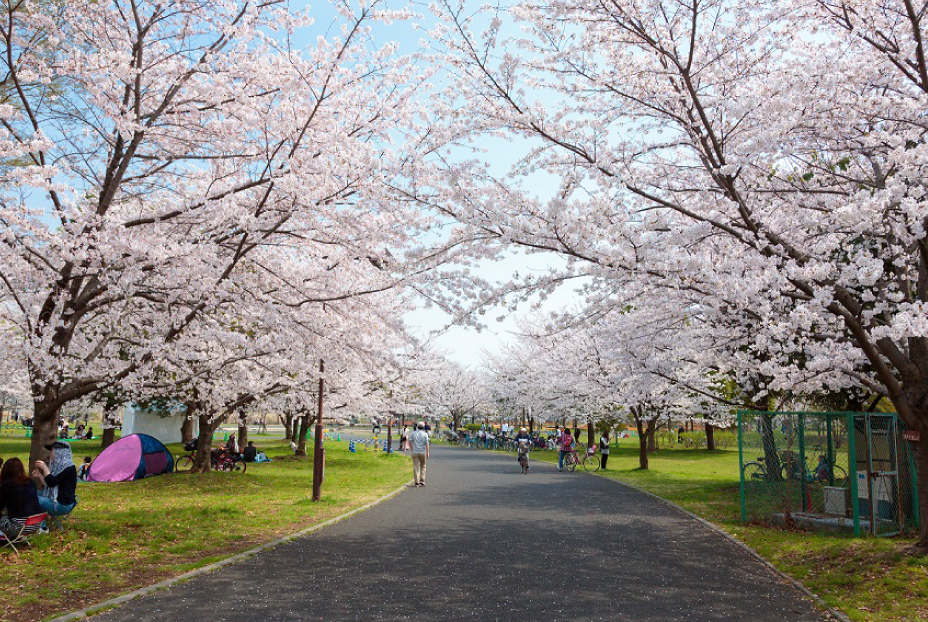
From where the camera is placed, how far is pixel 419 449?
18688 millimetres

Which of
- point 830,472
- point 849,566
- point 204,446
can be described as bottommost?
point 849,566

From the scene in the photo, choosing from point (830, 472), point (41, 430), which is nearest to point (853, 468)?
point (830, 472)

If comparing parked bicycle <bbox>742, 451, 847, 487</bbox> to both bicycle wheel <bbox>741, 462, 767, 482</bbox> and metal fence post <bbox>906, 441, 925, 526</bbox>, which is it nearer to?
bicycle wheel <bbox>741, 462, 767, 482</bbox>

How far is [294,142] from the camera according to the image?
9906 millimetres

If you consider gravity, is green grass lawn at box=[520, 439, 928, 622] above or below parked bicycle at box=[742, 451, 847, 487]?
below

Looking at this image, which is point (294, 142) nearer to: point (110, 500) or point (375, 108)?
point (375, 108)

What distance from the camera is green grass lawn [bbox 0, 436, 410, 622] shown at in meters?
6.90

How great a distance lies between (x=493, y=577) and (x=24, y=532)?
6.29m

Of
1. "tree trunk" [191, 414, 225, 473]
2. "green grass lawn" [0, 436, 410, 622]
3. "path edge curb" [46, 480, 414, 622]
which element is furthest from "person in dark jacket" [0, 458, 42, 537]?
"tree trunk" [191, 414, 225, 473]

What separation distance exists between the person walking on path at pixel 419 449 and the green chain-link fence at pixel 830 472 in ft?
28.7

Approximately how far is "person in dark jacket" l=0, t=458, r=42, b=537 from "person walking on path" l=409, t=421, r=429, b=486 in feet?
35.4

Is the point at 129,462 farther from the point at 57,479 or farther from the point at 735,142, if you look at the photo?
the point at 735,142

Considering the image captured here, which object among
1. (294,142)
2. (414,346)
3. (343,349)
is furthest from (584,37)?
(343,349)

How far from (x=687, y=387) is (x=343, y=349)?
1024 centimetres
